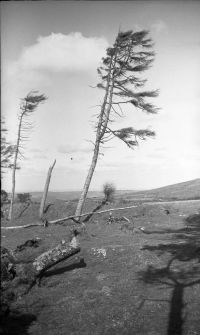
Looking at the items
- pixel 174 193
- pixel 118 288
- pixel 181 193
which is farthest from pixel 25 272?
pixel 174 193

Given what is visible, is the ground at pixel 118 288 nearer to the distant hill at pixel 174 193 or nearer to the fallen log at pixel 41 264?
the fallen log at pixel 41 264

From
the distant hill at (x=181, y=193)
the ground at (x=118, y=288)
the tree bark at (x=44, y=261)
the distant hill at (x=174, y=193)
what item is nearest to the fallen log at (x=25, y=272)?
the tree bark at (x=44, y=261)

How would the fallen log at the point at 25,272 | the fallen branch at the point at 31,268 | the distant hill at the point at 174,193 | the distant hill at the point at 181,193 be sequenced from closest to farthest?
1. the fallen log at the point at 25,272
2. the fallen branch at the point at 31,268
3. the distant hill at the point at 181,193
4. the distant hill at the point at 174,193

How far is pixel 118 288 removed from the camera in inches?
435

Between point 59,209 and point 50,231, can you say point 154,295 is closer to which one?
point 50,231

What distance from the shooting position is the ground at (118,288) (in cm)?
865

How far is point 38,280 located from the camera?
1167 centimetres

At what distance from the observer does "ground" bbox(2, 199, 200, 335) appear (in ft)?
28.4

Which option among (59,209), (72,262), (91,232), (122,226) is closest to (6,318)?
(72,262)

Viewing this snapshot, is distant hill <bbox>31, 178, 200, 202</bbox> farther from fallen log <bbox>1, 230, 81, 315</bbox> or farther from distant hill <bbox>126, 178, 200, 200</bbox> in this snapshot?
fallen log <bbox>1, 230, 81, 315</bbox>

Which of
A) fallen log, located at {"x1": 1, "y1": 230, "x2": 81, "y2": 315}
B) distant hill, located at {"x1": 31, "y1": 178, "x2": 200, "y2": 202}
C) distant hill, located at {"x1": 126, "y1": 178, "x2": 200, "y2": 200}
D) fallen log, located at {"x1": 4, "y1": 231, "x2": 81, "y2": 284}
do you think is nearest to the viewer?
fallen log, located at {"x1": 1, "y1": 230, "x2": 81, "y2": 315}

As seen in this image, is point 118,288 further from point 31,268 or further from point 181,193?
point 181,193

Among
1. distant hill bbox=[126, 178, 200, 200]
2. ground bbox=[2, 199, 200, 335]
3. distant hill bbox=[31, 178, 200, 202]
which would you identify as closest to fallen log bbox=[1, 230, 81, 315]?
ground bbox=[2, 199, 200, 335]

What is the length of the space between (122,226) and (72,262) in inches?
293
